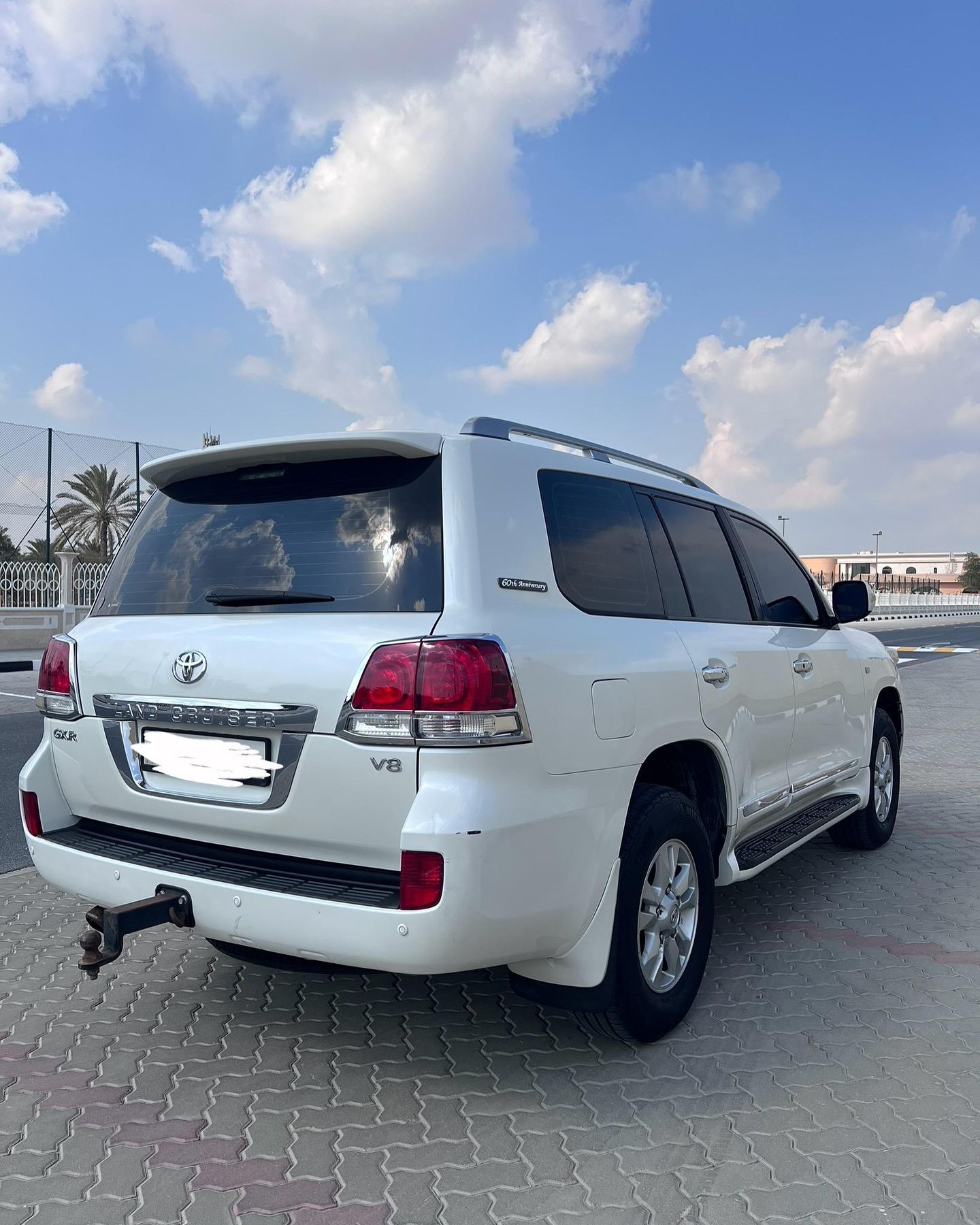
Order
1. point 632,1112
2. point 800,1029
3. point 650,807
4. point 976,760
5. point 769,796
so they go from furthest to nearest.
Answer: point 976,760, point 769,796, point 800,1029, point 650,807, point 632,1112

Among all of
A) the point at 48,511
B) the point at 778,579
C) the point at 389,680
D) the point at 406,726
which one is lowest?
the point at 406,726

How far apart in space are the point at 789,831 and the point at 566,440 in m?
2.03

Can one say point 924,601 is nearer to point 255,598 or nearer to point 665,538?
point 665,538

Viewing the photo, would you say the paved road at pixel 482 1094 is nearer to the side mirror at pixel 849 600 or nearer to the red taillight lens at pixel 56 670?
the red taillight lens at pixel 56 670

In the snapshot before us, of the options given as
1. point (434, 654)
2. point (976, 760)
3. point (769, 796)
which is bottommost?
point (976, 760)

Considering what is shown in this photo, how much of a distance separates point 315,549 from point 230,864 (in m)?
0.95

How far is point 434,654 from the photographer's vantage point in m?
2.75

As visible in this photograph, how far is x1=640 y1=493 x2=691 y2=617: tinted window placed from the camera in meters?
3.87

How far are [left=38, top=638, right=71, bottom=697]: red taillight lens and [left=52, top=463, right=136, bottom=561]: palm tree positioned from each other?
2019 cm

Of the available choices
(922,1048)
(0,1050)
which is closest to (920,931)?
(922,1048)

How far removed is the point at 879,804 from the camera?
241 inches

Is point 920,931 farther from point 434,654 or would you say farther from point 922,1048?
point 434,654

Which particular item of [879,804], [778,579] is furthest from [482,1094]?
[879,804]

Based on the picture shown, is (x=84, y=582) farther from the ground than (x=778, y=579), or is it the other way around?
(x=84, y=582)
